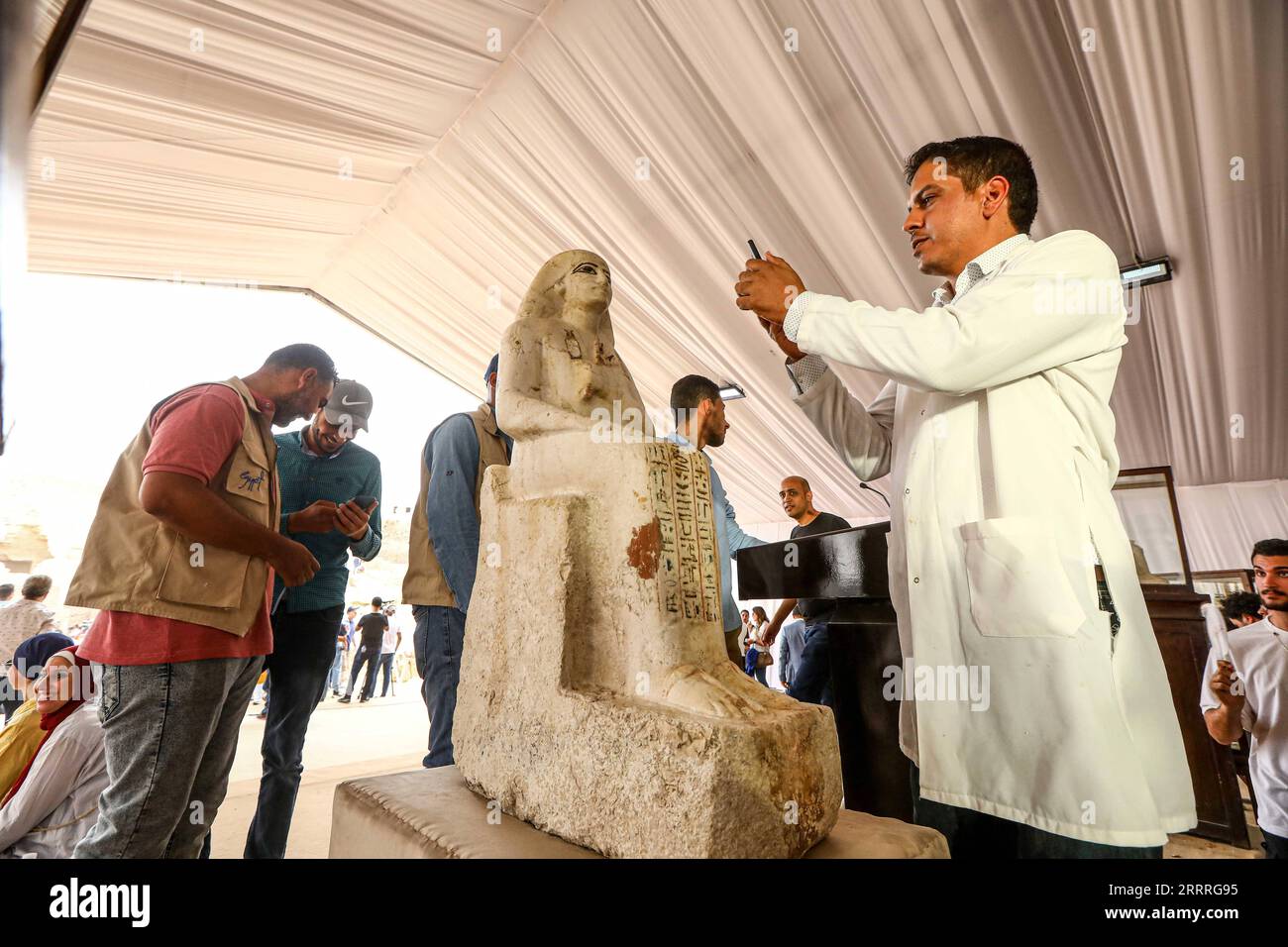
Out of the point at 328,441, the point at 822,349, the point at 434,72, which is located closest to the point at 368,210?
the point at 434,72

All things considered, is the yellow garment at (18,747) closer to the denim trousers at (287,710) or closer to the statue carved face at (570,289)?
the denim trousers at (287,710)

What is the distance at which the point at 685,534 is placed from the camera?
1472mm

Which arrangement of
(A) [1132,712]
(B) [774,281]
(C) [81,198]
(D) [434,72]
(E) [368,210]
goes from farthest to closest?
1. (E) [368,210]
2. (C) [81,198]
3. (D) [434,72]
4. (B) [774,281]
5. (A) [1132,712]

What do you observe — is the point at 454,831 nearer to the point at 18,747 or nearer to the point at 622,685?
the point at 622,685

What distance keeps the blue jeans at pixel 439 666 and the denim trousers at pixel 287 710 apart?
38cm

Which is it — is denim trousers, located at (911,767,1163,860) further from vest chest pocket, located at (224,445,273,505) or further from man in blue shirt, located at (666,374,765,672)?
vest chest pocket, located at (224,445,273,505)

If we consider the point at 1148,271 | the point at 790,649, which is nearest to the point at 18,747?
the point at 790,649

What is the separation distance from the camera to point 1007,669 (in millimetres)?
1242

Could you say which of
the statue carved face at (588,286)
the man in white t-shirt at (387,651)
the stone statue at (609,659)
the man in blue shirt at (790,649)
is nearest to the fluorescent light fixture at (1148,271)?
the man in blue shirt at (790,649)

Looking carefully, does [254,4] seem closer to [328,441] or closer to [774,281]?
[328,441]

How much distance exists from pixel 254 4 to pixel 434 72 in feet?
3.20

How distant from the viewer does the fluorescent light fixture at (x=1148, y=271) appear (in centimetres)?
418

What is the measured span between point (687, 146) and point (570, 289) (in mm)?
2852

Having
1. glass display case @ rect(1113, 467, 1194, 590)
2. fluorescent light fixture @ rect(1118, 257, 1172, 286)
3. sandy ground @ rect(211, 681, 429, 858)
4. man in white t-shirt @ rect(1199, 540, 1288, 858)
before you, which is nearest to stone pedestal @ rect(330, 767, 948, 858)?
sandy ground @ rect(211, 681, 429, 858)
